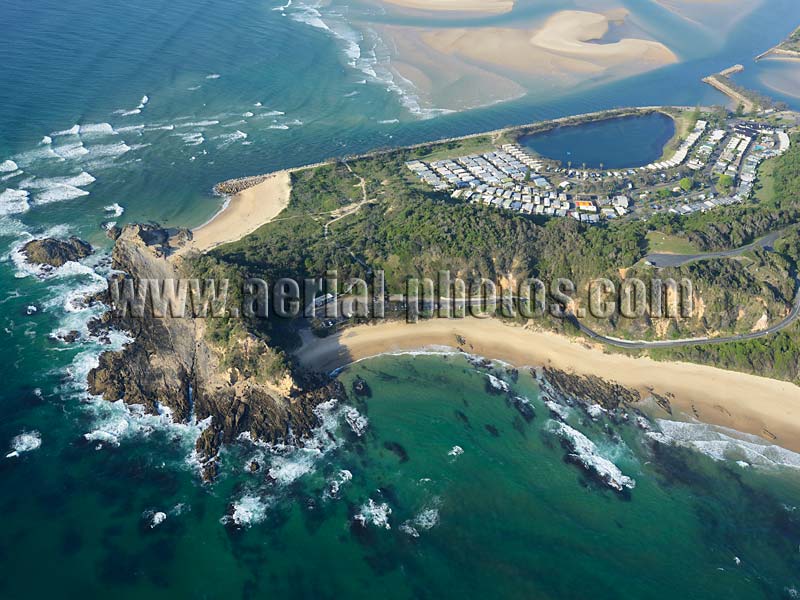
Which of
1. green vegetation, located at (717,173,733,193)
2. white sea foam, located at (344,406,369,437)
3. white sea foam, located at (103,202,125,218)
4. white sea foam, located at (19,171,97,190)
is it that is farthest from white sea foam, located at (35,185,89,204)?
green vegetation, located at (717,173,733,193)

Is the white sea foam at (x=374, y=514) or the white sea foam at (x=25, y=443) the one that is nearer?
the white sea foam at (x=374, y=514)

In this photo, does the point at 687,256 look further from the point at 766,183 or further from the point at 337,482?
the point at 337,482

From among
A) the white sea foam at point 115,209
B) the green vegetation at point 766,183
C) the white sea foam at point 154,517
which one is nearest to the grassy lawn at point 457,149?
the green vegetation at point 766,183

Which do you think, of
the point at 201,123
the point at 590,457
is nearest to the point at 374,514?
the point at 590,457

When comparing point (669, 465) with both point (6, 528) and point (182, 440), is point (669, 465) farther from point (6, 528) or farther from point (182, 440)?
point (6, 528)

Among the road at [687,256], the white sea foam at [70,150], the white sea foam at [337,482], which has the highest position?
the white sea foam at [70,150]

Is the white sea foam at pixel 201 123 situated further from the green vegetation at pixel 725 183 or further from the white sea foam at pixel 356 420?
the green vegetation at pixel 725 183
